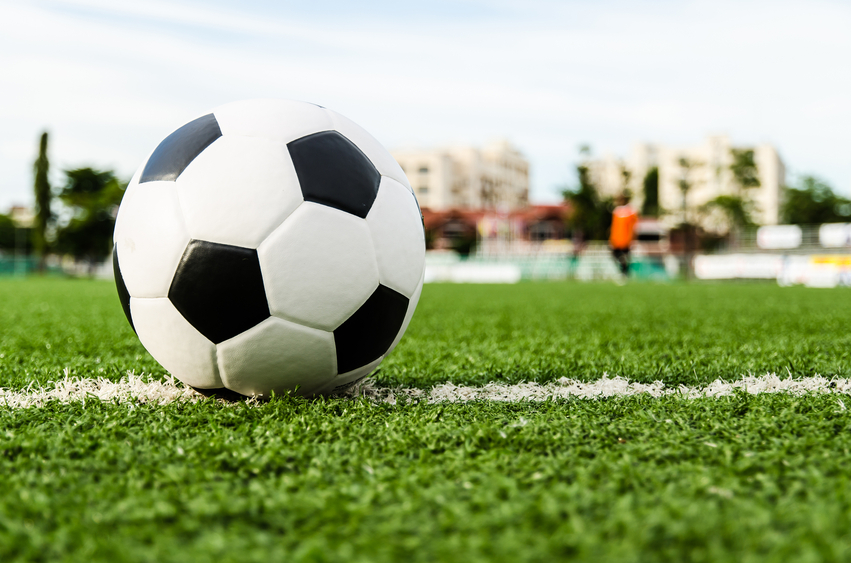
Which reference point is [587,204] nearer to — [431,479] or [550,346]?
[550,346]

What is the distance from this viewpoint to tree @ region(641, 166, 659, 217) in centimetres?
5334

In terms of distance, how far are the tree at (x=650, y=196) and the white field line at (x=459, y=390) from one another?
174 feet

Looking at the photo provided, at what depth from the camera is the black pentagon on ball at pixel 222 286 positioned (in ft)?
6.48

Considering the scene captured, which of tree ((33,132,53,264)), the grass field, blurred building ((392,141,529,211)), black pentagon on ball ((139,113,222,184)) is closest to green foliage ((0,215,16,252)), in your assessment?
tree ((33,132,53,264))

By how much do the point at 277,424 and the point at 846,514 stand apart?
1383 mm

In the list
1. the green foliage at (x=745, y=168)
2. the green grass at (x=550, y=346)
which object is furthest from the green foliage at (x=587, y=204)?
the green grass at (x=550, y=346)

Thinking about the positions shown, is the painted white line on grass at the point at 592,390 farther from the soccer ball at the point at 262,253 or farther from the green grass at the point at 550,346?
the soccer ball at the point at 262,253

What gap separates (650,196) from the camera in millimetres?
54188

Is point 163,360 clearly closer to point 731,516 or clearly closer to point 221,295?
point 221,295

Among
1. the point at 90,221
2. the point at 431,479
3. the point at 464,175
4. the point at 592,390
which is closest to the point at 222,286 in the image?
the point at 431,479

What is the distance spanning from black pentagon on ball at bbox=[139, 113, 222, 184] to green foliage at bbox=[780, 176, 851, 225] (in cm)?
6177

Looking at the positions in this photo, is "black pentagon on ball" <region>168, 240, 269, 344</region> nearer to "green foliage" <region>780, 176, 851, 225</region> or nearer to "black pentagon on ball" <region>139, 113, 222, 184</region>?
"black pentagon on ball" <region>139, 113, 222, 184</region>

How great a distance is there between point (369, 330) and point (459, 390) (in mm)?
527

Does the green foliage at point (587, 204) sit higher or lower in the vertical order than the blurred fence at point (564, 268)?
higher
